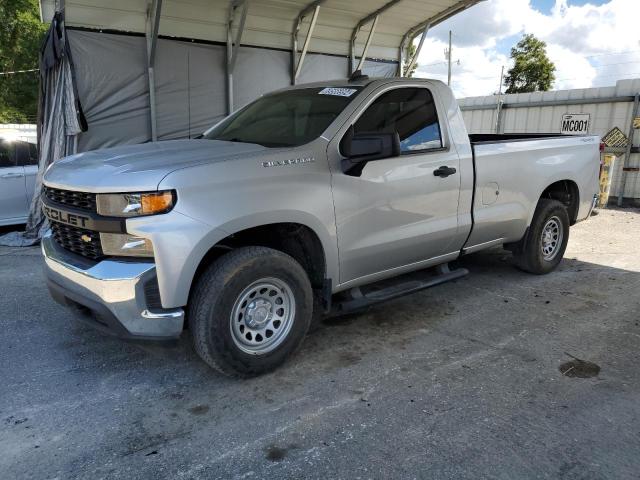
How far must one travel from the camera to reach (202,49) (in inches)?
356

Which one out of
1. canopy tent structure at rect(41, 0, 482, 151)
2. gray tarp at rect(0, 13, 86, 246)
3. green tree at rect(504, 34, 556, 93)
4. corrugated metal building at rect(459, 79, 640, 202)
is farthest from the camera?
green tree at rect(504, 34, 556, 93)

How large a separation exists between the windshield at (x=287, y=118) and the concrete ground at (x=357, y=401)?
64.8 inches

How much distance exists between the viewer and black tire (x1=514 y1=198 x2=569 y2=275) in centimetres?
561

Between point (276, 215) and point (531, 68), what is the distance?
3699 cm

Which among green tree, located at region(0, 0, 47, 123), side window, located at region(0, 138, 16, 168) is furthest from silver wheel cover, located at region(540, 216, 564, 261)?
green tree, located at region(0, 0, 47, 123)

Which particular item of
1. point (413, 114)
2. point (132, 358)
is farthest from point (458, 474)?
point (413, 114)

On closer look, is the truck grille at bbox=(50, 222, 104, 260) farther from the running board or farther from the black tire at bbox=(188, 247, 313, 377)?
the running board

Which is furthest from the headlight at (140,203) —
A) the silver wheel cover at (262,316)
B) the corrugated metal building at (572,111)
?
the corrugated metal building at (572,111)

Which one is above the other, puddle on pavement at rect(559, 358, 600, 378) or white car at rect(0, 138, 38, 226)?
white car at rect(0, 138, 38, 226)

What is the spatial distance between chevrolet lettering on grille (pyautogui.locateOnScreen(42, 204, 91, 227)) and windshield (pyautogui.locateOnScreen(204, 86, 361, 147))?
1.38m

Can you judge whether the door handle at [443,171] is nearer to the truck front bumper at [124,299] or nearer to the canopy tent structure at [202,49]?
the truck front bumper at [124,299]

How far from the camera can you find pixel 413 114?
4426mm

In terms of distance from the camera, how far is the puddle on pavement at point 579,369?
3641 mm

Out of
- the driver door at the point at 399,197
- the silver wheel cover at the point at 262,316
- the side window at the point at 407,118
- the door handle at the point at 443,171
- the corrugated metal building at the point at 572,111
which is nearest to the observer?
the silver wheel cover at the point at 262,316
